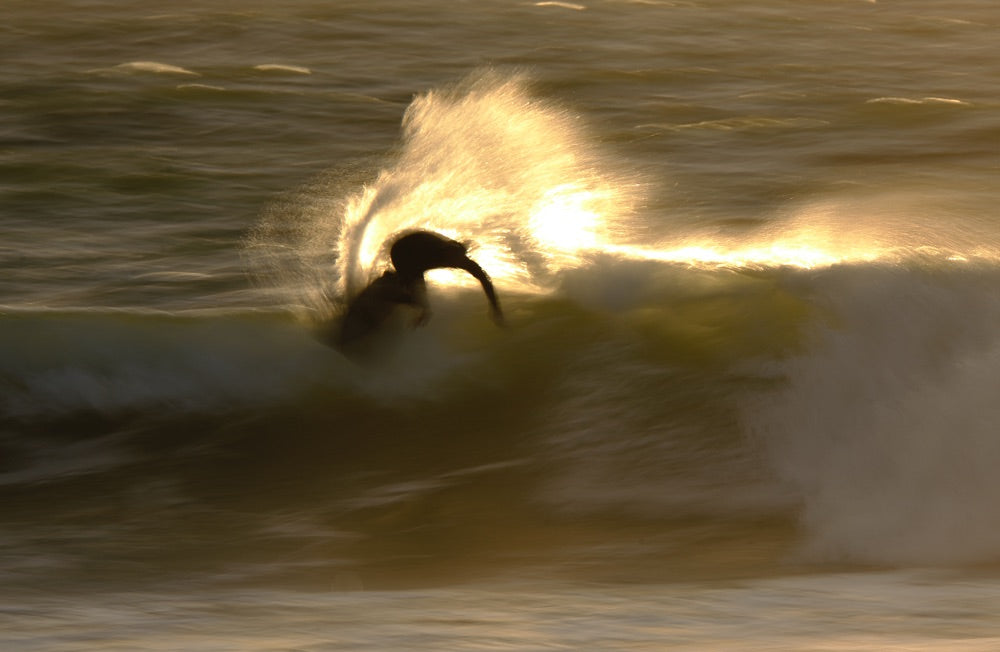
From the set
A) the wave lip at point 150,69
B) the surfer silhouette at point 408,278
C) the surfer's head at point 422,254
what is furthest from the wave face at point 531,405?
the wave lip at point 150,69

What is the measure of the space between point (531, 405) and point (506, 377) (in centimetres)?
45

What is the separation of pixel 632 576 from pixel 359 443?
2.59m

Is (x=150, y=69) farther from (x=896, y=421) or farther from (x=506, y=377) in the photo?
(x=896, y=421)

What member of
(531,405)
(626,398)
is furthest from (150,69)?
(626,398)

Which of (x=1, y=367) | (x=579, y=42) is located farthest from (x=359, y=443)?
(x=579, y=42)

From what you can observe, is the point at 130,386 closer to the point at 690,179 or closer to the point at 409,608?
the point at 409,608

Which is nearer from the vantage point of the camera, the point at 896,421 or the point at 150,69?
the point at 896,421

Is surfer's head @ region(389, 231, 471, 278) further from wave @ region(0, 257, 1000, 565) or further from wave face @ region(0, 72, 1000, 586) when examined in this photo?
wave @ region(0, 257, 1000, 565)

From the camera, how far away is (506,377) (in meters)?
8.33

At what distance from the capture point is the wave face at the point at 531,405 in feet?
19.0

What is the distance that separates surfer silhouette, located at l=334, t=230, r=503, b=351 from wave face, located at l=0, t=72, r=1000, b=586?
0.12 meters

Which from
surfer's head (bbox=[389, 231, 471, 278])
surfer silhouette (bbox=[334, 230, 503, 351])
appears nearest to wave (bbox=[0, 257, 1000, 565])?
surfer silhouette (bbox=[334, 230, 503, 351])

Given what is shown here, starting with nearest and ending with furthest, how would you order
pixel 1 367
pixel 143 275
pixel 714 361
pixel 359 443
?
pixel 359 443 < pixel 714 361 < pixel 1 367 < pixel 143 275

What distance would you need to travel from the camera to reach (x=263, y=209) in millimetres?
12039
